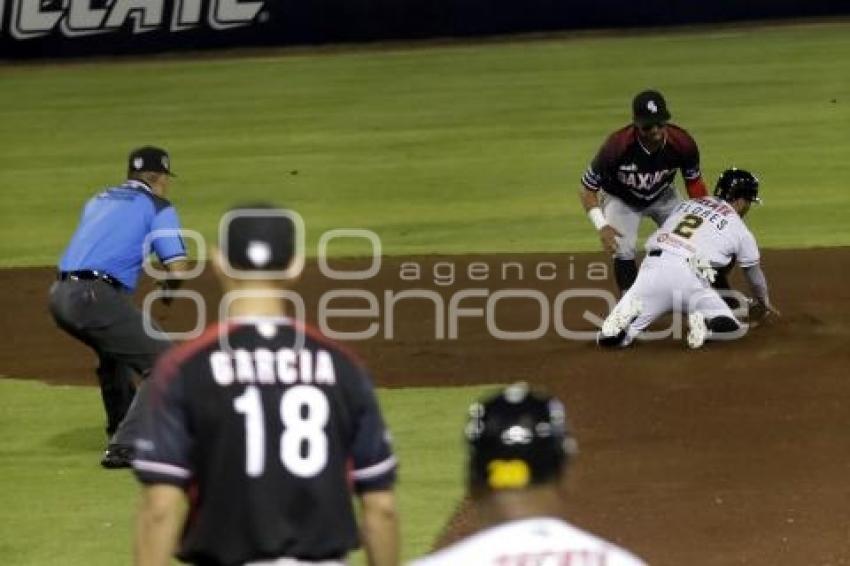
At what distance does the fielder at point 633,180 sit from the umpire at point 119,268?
3737mm

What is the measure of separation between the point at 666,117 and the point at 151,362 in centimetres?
428

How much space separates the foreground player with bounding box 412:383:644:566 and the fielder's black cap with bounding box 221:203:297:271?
0.91m

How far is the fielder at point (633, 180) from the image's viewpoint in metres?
13.1

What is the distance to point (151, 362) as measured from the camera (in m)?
10.0

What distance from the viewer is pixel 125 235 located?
10.1 metres

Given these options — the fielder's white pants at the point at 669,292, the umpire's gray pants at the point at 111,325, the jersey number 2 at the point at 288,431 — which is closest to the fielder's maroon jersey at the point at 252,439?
the jersey number 2 at the point at 288,431

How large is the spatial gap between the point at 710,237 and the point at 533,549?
8661mm

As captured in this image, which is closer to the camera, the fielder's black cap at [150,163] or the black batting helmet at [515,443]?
the black batting helmet at [515,443]

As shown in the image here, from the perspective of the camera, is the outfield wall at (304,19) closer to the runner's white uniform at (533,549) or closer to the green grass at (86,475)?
the green grass at (86,475)

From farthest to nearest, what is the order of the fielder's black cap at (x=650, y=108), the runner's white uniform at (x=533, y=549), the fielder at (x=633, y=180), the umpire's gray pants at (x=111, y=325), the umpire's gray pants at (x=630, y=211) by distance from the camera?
the umpire's gray pants at (x=630, y=211), the fielder at (x=633, y=180), the fielder's black cap at (x=650, y=108), the umpire's gray pants at (x=111, y=325), the runner's white uniform at (x=533, y=549)

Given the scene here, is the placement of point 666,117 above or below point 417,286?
above

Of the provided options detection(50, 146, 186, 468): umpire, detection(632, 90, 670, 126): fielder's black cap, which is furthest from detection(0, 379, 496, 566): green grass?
detection(632, 90, 670, 126): fielder's black cap

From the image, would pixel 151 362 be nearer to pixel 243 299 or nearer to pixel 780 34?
pixel 243 299

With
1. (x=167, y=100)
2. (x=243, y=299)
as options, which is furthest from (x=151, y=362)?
(x=167, y=100)
